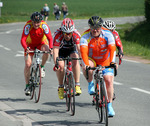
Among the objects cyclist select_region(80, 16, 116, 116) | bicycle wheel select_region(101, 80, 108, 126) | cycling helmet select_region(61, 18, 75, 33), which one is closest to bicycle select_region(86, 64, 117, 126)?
bicycle wheel select_region(101, 80, 108, 126)

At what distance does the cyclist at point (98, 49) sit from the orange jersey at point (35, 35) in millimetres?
2207

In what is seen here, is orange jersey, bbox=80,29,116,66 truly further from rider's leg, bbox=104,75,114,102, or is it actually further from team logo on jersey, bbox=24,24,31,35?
team logo on jersey, bbox=24,24,31,35

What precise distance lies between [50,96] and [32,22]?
1725 millimetres

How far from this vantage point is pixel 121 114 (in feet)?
28.7

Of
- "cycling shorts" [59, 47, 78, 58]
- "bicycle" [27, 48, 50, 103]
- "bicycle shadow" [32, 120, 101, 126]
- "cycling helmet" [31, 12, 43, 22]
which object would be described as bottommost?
"bicycle shadow" [32, 120, 101, 126]

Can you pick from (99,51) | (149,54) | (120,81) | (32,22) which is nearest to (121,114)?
(99,51)

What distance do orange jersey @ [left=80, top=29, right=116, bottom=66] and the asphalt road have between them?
41.7 inches

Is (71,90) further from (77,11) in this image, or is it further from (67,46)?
(77,11)

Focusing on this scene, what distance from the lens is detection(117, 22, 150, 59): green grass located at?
798 inches

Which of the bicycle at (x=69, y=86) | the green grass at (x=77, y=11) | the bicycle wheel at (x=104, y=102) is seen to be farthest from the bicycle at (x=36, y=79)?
the green grass at (x=77, y=11)

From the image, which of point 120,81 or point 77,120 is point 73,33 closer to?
point 77,120

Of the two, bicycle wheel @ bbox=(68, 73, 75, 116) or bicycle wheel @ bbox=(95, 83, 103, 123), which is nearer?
bicycle wheel @ bbox=(95, 83, 103, 123)

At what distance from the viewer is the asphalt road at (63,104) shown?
810 cm

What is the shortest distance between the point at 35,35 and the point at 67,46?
1.42 metres
